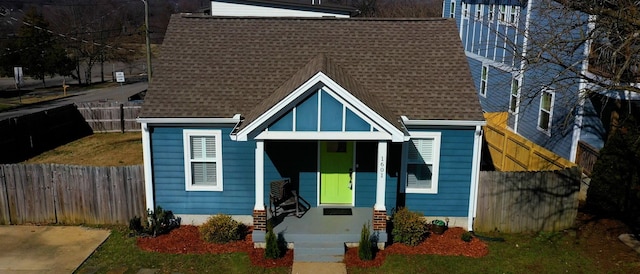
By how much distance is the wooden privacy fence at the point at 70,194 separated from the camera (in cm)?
1393

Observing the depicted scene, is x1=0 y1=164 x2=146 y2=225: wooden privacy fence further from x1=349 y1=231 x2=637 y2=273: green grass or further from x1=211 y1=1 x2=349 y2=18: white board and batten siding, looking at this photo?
x1=211 y1=1 x2=349 y2=18: white board and batten siding

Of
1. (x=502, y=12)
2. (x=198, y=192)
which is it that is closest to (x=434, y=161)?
(x=198, y=192)

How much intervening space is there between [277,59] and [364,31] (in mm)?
3091

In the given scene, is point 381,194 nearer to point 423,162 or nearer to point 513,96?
point 423,162

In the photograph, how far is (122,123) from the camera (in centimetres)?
2889

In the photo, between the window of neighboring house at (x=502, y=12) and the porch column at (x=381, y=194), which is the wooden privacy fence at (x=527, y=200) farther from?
the window of neighboring house at (x=502, y=12)

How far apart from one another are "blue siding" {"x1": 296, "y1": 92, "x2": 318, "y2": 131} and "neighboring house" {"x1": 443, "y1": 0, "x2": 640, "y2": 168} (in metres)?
5.50

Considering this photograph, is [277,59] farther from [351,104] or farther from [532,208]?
[532,208]

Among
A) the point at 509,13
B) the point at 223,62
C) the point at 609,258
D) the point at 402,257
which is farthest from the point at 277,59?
the point at 509,13

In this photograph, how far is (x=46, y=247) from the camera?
1288 cm

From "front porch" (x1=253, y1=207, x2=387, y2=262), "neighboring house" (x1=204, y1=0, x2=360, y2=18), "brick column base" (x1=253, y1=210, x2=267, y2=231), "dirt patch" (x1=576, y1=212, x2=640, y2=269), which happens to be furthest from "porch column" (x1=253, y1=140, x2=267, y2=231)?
"neighboring house" (x1=204, y1=0, x2=360, y2=18)

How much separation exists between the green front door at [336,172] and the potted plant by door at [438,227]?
233cm

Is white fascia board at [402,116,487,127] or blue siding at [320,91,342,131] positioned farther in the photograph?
white fascia board at [402,116,487,127]

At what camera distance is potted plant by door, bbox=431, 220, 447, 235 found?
13523 millimetres
